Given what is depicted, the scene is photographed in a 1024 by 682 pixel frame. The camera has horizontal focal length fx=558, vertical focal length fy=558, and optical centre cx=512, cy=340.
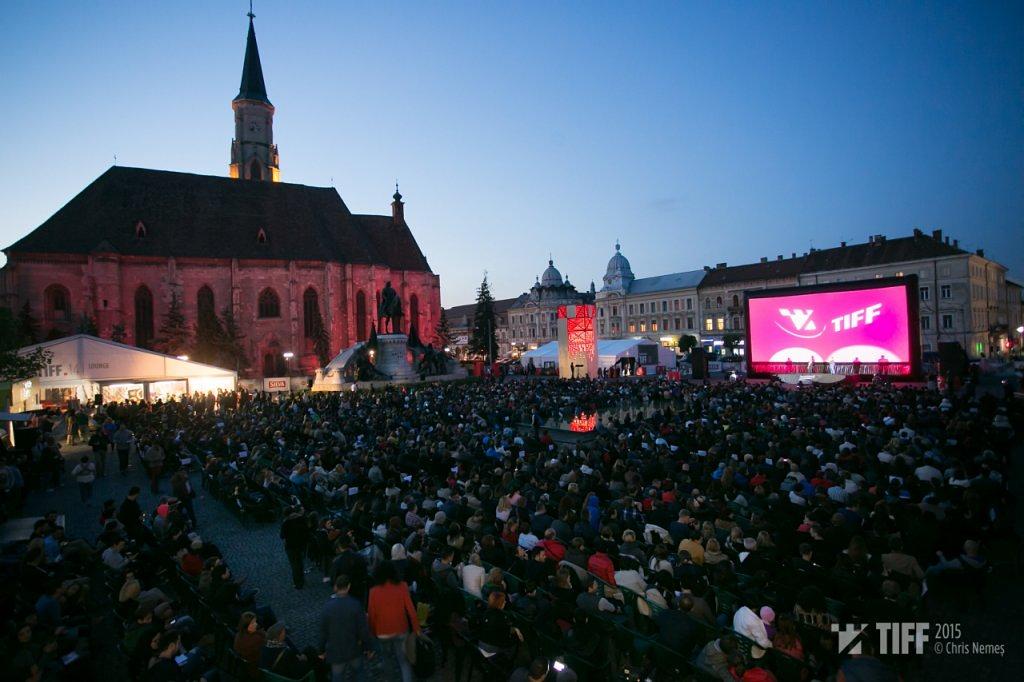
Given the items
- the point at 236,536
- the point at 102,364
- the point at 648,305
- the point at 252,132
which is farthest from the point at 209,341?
the point at 648,305

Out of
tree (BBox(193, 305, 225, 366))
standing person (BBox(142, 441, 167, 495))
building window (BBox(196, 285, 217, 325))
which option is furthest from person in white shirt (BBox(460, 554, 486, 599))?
building window (BBox(196, 285, 217, 325))

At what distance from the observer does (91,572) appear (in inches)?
324

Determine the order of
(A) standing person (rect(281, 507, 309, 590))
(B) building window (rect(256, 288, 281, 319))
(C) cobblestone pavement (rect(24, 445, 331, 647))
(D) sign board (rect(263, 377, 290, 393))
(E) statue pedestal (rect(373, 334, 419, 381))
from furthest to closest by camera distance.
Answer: (B) building window (rect(256, 288, 281, 319))
(E) statue pedestal (rect(373, 334, 419, 381))
(D) sign board (rect(263, 377, 290, 393))
(A) standing person (rect(281, 507, 309, 590))
(C) cobblestone pavement (rect(24, 445, 331, 647))

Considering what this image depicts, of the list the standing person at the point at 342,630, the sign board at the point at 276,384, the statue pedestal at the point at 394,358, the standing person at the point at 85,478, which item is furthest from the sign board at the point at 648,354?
the standing person at the point at 342,630

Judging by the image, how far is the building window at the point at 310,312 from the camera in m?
45.8

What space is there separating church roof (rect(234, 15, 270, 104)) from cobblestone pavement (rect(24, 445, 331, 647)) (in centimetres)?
5041

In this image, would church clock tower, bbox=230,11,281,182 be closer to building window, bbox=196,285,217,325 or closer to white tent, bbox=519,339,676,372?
building window, bbox=196,285,217,325

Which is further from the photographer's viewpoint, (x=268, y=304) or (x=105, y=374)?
(x=268, y=304)

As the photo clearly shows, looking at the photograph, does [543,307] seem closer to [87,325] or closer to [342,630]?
[87,325]

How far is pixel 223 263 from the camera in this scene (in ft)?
143

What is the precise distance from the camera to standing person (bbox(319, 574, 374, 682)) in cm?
466

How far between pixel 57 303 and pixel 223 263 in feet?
34.9

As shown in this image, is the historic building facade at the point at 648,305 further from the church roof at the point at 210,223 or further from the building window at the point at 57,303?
the building window at the point at 57,303

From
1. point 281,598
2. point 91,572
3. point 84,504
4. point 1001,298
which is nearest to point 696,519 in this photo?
point 281,598
